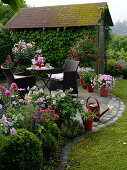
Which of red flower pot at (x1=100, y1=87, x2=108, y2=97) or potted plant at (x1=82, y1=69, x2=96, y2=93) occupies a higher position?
potted plant at (x1=82, y1=69, x2=96, y2=93)

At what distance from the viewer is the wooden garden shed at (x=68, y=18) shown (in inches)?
395

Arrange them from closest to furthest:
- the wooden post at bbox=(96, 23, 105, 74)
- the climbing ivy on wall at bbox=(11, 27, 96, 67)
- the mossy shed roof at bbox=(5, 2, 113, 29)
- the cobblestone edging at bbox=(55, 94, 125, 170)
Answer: the cobblestone edging at bbox=(55, 94, 125, 170) < the mossy shed roof at bbox=(5, 2, 113, 29) < the climbing ivy on wall at bbox=(11, 27, 96, 67) < the wooden post at bbox=(96, 23, 105, 74)

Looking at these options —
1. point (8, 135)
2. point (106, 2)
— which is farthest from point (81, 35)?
point (8, 135)

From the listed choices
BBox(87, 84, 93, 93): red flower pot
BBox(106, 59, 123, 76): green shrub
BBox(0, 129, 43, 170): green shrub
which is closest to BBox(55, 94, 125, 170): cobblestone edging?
BBox(0, 129, 43, 170): green shrub

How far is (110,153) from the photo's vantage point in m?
3.78

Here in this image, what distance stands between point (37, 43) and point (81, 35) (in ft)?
7.33

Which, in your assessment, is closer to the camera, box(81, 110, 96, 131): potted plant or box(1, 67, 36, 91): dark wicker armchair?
box(81, 110, 96, 131): potted plant

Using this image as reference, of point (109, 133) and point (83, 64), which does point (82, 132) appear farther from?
point (83, 64)

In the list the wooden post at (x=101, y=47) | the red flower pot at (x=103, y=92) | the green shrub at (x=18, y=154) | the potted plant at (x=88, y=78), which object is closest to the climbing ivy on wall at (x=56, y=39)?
the wooden post at (x=101, y=47)

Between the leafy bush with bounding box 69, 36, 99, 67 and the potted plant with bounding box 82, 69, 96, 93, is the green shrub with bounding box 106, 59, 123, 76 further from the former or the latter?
the potted plant with bounding box 82, 69, 96, 93

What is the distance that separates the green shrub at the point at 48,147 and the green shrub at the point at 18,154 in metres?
0.47

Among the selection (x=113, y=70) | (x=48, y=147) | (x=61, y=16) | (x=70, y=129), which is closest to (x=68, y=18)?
(x=61, y=16)

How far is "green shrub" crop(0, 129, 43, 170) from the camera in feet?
9.02

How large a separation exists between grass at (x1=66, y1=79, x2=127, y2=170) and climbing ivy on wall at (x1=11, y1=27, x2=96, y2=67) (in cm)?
594
